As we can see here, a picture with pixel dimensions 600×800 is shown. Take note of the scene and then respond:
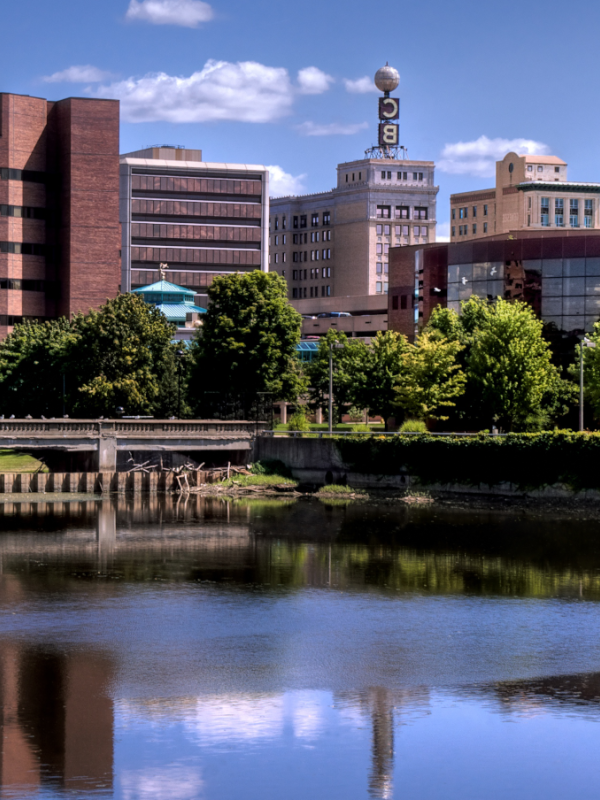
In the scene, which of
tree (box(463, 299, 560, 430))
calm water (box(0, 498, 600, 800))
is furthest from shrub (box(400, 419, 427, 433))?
calm water (box(0, 498, 600, 800))

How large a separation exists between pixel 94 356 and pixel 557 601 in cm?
5703

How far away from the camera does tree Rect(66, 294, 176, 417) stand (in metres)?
89.6

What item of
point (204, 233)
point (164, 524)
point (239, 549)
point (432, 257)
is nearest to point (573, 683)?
point (239, 549)

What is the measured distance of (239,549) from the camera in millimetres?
53938

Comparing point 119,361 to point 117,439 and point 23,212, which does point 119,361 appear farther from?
point 23,212

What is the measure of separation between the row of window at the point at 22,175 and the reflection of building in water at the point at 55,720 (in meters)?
105

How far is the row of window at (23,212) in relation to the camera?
13075 centimetres

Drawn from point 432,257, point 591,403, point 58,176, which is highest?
point 58,176

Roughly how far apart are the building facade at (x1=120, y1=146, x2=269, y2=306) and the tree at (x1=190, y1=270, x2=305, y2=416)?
86968 millimetres

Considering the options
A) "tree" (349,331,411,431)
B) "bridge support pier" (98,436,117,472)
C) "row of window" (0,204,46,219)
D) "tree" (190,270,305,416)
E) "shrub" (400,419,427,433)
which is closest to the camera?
"bridge support pier" (98,436,117,472)

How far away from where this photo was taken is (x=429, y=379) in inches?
3329

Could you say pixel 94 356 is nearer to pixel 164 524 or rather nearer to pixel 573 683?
pixel 164 524

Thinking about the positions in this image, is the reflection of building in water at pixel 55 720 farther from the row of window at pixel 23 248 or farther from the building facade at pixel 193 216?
the building facade at pixel 193 216

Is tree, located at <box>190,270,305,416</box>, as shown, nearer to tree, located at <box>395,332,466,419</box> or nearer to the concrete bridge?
the concrete bridge
